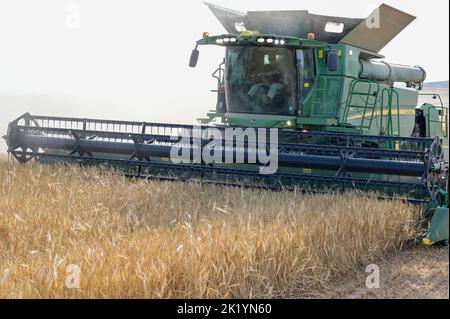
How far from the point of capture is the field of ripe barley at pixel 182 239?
125 inches

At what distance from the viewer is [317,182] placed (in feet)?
20.3

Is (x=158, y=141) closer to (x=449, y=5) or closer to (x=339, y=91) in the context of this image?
(x=339, y=91)

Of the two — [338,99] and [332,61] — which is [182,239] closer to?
[332,61]

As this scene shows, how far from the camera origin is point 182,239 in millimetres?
3771

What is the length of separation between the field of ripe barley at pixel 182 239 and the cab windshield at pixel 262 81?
5.06ft

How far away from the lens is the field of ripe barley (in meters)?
3.18

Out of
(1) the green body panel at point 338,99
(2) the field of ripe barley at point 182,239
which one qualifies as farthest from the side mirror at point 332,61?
(2) the field of ripe barley at point 182,239

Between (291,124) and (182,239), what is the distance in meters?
3.68

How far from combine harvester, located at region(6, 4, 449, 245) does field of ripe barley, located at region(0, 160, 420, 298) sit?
1.65 ft
